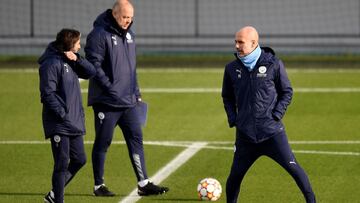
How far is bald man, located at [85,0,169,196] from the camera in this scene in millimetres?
14227

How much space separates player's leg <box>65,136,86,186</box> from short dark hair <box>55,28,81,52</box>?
3.35 ft

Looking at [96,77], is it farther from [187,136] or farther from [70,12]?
[70,12]

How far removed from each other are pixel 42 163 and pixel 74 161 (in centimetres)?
327

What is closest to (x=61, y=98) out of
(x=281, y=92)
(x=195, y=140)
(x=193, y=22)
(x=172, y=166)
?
(x=281, y=92)

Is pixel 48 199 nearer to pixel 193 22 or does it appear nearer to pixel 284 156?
pixel 284 156

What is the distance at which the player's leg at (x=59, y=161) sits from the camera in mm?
13172

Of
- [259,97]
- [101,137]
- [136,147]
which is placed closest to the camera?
[259,97]

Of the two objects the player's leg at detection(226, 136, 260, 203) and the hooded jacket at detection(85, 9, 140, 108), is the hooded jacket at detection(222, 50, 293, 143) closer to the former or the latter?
the player's leg at detection(226, 136, 260, 203)

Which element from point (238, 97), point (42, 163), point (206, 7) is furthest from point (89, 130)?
point (206, 7)

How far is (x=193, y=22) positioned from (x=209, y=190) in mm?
21033

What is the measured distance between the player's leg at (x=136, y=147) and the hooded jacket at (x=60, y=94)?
1.25m

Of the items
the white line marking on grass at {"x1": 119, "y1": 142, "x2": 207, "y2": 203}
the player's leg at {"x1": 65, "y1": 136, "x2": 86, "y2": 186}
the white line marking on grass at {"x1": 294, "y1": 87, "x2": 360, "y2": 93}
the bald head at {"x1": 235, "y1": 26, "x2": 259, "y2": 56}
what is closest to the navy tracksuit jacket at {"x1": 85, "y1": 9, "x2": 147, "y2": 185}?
the white line marking on grass at {"x1": 119, "y1": 142, "x2": 207, "y2": 203}

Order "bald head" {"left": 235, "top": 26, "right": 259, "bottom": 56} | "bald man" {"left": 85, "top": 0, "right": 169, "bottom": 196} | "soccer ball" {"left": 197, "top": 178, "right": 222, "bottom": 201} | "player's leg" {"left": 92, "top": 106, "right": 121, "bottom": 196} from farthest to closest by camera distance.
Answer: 1. "player's leg" {"left": 92, "top": 106, "right": 121, "bottom": 196}
2. "bald man" {"left": 85, "top": 0, "right": 169, "bottom": 196}
3. "soccer ball" {"left": 197, "top": 178, "right": 222, "bottom": 201}
4. "bald head" {"left": 235, "top": 26, "right": 259, "bottom": 56}

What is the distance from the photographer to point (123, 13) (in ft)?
46.0
